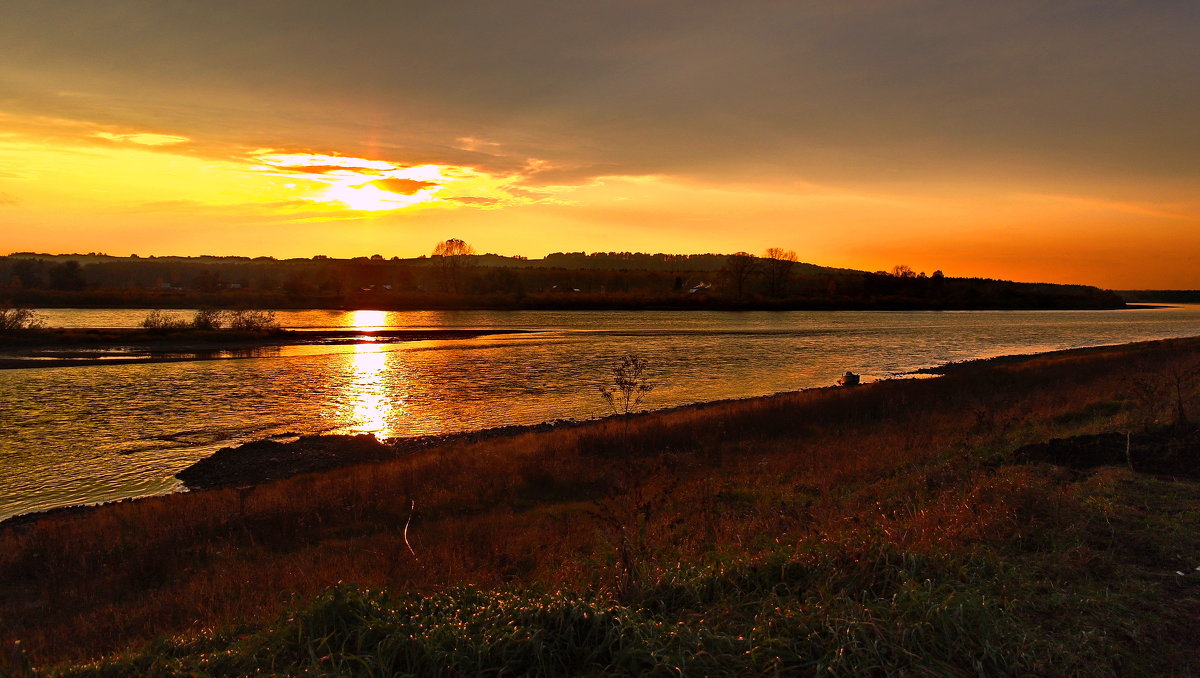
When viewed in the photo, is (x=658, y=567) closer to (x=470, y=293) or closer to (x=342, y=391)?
(x=342, y=391)

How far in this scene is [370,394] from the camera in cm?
3644

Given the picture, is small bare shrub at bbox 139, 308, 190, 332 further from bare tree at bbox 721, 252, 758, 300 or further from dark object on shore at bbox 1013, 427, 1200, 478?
bare tree at bbox 721, 252, 758, 300

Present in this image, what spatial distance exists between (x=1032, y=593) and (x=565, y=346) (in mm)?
58745

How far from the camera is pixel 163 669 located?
4570 millimetres

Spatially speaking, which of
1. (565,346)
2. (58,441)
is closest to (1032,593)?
(58,441)

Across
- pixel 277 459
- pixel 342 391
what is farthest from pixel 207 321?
pixel 277 459

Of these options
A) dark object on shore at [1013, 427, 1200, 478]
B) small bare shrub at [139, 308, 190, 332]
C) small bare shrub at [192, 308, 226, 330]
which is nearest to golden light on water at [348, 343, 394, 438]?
dark object on shore at [1013, 427, 1200, 478]

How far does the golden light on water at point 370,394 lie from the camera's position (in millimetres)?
27491

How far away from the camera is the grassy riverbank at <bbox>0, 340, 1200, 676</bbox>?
15.1 ft

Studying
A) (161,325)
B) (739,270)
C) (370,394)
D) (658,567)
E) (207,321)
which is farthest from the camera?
(739,270)

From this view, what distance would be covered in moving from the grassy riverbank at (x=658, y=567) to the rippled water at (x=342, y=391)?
8.47m

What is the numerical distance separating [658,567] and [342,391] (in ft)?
115

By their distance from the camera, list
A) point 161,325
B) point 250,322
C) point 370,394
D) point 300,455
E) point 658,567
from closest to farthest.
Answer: point 658,567, point 300,455, point 370,394, point 161,325, point 250,322

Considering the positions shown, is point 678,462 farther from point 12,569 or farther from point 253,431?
point 253,431
